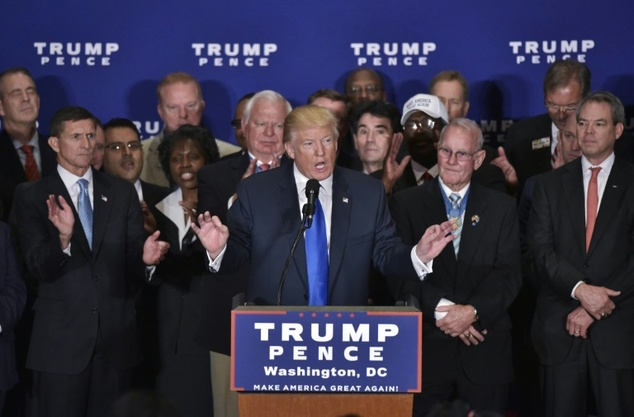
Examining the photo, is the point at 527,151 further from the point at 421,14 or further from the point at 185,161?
the point at 185,161

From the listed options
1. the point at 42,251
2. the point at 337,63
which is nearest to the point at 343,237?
the point at 42,251

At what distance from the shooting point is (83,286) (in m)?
4.59

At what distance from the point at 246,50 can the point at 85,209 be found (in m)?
2.08

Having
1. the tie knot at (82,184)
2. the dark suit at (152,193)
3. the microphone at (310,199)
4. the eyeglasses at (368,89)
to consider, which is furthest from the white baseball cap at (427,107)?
the microphone at (310,199)

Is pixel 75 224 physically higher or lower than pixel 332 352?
higher

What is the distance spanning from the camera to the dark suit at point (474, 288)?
14.4 ft

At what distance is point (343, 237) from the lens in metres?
3.73

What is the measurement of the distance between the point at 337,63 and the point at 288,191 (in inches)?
108

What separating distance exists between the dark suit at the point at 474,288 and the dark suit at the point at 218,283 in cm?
71

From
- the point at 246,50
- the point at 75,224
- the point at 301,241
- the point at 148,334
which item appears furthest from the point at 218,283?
the point at 246,50

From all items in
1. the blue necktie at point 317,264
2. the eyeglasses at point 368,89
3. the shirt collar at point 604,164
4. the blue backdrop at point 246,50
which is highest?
the blue backdrop at point 246,50

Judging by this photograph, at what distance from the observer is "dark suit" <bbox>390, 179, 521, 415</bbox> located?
4402 mm

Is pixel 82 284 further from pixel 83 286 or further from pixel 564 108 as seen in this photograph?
pixel 564 108

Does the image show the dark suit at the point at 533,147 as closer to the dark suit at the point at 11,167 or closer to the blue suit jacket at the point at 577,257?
the blue suit jacket at the point at 577,257
